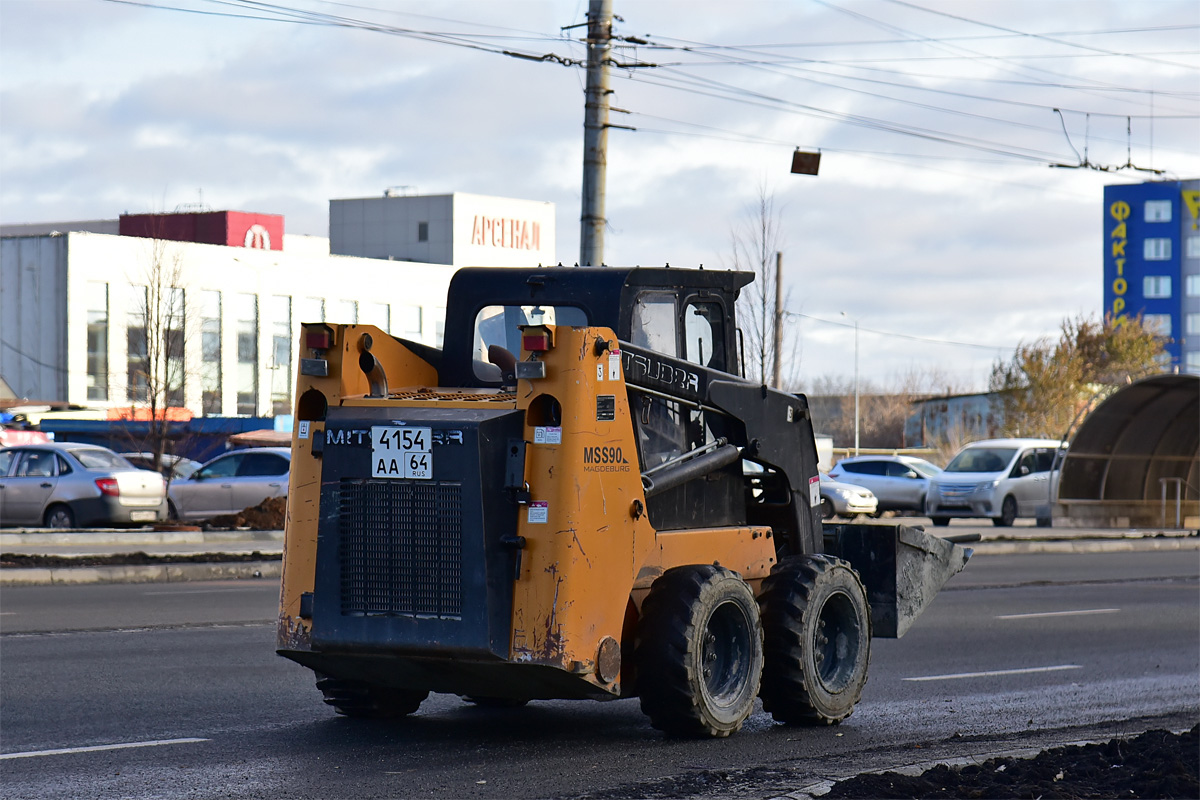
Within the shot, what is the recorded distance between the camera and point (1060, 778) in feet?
21.2

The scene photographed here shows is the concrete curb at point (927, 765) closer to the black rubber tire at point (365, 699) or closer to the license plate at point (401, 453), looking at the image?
the license plate at point (401, 453)

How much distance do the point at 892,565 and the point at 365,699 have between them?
10.9ft

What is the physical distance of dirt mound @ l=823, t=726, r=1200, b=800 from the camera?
6156 mm

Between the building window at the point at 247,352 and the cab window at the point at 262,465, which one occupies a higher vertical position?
the building window at the point at 247,352

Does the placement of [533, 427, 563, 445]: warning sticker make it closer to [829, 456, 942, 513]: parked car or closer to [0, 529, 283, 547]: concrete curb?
[0, 529, 283, 547]: concrete curb

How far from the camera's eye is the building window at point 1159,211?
121125 millimetres

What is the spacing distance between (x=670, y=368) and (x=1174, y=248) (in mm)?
122922

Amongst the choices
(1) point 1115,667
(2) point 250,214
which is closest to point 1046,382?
(2) point 250,214

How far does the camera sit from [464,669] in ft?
24.1

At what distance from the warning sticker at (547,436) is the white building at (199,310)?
4280 centimetres

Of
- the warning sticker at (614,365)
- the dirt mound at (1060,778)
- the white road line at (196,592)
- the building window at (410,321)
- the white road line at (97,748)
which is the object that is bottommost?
the white road line at (196,592)

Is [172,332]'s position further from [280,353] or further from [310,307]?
[280,353]

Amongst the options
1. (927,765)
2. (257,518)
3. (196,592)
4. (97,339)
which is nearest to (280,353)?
(97,339)

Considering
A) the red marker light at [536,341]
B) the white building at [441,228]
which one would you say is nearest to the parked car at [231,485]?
the red marker light at [536,341]
